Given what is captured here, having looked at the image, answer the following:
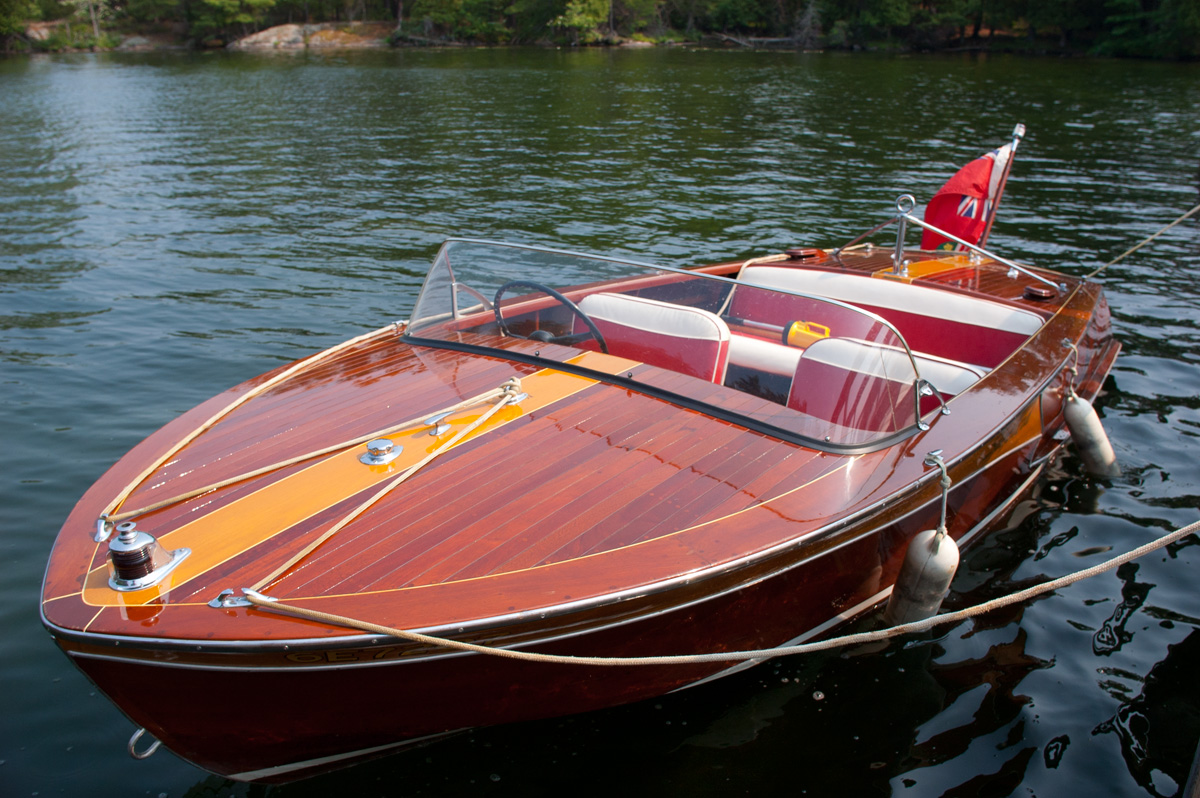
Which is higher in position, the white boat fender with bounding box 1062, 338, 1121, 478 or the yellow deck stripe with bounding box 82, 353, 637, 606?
the yellow deck stripe with bounding box 82, 353, 637, 606

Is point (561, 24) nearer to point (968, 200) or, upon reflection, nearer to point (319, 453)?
point (968, 200)

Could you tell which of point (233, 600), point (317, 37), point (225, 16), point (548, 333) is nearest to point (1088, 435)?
point (548, 333)

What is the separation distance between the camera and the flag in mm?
7375

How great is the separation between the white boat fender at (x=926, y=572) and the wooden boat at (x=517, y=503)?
0.11 metres

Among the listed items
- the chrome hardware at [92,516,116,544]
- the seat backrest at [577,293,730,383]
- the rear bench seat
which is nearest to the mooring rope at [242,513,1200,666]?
the chrome hardware at [92,516,116,544]

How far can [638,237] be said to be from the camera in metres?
11.5

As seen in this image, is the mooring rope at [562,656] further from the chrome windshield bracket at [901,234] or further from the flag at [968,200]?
the flag at [968,200]

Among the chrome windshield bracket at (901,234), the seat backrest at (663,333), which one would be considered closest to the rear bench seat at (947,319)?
the chrome windshield bracket at (901,234)

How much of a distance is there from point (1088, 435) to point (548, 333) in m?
3.50

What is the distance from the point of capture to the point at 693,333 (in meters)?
4.11

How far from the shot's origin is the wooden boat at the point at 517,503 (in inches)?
104

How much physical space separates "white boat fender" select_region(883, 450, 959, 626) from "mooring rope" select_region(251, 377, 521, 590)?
1896mm

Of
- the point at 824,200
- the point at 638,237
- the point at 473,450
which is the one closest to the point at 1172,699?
the point at 473,450

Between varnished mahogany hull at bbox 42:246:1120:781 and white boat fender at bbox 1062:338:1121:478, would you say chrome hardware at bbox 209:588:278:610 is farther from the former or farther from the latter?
white boat fender at bbox 1062:338:1121:478
